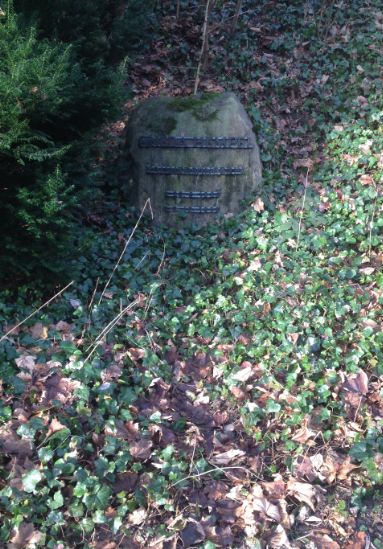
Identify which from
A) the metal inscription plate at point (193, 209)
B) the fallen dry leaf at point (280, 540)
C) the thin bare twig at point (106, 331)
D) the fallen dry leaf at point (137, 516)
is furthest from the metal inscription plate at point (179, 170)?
the fallen dry leaf at point (280, 540)

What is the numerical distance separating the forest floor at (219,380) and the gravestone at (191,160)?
0.81ft

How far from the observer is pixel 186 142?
5566 millimetres

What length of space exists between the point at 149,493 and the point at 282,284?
7.11ft

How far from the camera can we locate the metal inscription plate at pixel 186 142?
5.55m

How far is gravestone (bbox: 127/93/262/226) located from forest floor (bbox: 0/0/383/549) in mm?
246

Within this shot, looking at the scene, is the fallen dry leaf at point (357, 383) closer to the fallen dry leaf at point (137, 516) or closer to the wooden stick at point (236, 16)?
the fallen dry leaf at point (137, 516)

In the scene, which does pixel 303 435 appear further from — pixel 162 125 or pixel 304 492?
pixel 162 125

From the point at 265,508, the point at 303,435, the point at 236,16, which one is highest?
the point at 236,16

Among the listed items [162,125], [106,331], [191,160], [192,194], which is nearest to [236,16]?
[162,125]

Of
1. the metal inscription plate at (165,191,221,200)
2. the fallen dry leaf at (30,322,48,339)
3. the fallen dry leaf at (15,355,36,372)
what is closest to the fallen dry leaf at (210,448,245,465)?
the fallen dry leaf at (15,355,36,372)

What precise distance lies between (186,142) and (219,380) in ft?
8.83

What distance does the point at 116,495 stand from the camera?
9.62ft

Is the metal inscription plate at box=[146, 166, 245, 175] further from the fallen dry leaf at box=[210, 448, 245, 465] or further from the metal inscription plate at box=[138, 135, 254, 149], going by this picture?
the fallen dry leaf at box=[210, 448, 245, 465]

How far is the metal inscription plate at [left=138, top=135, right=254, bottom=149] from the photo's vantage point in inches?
219
